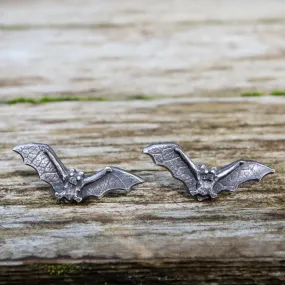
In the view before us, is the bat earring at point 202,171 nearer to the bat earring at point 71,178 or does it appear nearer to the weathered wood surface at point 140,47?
the bat earring at point 71,178

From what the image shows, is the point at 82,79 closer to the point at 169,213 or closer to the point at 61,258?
the point at 169,213

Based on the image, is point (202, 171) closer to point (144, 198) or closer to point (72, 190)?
point (144, 198)

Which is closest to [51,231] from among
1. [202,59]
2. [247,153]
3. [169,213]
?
[169,213]

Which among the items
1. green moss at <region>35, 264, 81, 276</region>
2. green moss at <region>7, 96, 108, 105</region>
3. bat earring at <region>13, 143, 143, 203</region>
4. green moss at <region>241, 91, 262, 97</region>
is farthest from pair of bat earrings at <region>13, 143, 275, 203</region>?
green moss at <region>241, 91, 262, 97</region>

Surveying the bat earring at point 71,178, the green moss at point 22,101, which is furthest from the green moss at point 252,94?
the bat earring at point 71,178

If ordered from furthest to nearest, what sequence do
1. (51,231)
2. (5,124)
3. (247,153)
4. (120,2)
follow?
(120,2) → (5,124) → (247,153) → (51,231)

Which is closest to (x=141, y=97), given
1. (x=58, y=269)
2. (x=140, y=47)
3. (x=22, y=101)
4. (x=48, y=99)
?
(x=48, y=99)
